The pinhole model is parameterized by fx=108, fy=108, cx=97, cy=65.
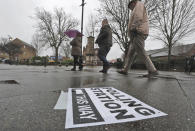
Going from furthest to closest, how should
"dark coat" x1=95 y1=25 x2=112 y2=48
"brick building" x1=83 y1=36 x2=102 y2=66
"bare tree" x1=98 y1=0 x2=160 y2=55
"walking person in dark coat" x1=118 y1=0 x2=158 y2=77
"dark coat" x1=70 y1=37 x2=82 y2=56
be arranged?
"brick building" x1=83 y1=36 x2=102 y2=66, "bare tree" x1=98 y1=0 x2=160 y2=55, "dark coat" x1=70 y1=37 x2=82 y2=56, "dark coat" x1=95 y1=25 x2=112 y2=48, "walking person in dark coat" x1=118 y1=0 x2=158 y2=77

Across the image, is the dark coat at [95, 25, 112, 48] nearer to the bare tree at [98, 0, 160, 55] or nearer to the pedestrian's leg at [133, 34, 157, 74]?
the pedestrian's leg at [133, 34, 157, 74]

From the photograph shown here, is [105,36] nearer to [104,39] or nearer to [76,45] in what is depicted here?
[104,39]

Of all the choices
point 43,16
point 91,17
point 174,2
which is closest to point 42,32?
point 43,16

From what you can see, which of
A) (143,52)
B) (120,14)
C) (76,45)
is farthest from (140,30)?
(120,14)

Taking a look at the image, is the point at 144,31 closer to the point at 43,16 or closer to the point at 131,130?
the point at 131,130

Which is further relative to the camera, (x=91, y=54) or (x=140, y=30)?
(x=91, y=54)

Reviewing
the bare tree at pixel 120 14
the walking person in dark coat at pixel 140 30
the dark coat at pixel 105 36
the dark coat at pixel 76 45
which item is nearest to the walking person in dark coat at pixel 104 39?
the dark coat at pixel 105 36

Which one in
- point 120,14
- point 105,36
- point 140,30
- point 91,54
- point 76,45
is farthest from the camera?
point 91,54

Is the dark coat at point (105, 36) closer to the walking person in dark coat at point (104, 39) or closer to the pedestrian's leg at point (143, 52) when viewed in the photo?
the walking person in dark coat at point (104, 39)

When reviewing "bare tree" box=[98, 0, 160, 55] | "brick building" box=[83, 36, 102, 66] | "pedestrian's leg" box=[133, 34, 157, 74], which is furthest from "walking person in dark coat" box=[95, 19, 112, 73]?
"brick building" box=[83, 36, 102, 66]

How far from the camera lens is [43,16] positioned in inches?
1033

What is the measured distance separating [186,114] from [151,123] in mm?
402

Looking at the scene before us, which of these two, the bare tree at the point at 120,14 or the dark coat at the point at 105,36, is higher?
the bare tree at the point at 120,14

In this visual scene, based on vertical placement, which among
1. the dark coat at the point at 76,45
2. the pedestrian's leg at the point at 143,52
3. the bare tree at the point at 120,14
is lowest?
the pedestrian's leg at the point at 143,52
